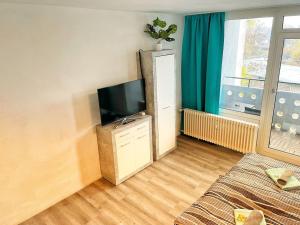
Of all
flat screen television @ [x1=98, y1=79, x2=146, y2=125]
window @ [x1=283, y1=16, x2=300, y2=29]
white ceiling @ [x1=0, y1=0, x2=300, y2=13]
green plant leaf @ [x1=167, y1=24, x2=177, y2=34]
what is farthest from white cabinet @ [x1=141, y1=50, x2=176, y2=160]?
window @ [x1=283, y1=16, x2=300, y2=29]

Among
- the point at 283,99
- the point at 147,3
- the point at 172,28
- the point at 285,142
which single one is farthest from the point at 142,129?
the point at 285,142

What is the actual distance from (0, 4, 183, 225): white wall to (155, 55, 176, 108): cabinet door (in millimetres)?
509

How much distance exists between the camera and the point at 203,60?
13.0ft

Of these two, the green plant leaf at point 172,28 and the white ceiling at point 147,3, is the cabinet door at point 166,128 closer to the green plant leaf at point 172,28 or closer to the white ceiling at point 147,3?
the green plant leaf at point 172,28

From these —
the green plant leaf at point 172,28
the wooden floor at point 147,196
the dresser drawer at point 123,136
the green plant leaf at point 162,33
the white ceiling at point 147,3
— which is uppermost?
the white ceiling at point 147,3

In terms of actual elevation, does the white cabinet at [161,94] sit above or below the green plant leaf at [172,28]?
below

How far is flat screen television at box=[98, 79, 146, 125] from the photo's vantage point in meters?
2.88

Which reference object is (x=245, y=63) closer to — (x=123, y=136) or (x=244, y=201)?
(x=123, y=136)

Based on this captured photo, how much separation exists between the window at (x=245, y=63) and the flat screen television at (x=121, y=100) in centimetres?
163

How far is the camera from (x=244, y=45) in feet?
12.2

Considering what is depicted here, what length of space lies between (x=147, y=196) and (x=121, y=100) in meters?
1.34

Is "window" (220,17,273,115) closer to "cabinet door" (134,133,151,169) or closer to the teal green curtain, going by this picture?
the teal green curtain

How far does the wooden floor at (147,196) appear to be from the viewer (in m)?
2.55

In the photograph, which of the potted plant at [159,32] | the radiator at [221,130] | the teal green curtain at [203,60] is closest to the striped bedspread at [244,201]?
the radiator at [221,130]
